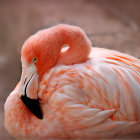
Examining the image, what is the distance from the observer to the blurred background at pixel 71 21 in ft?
12.3

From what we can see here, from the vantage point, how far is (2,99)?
2742 millimetres

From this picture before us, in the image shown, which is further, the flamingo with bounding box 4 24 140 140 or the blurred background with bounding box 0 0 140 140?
the blurred background with bounding box 0 0 140 140

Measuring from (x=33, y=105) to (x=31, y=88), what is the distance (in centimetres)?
12

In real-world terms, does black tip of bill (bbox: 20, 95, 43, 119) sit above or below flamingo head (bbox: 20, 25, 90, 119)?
below

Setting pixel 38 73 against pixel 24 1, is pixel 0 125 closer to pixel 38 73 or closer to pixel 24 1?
pixel 38 73

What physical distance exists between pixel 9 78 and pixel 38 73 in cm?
123

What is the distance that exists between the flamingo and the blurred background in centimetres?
123

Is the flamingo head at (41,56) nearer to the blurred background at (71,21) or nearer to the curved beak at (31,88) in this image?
the curved beak at (31,88)

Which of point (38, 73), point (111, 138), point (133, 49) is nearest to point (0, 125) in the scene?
point (38, 73)

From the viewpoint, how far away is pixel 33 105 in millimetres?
1952

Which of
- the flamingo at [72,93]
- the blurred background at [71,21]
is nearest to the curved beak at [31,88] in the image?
the flamingo at [72,93]

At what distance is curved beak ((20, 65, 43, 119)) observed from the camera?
1930 millimetres

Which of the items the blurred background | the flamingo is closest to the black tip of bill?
the flamingo

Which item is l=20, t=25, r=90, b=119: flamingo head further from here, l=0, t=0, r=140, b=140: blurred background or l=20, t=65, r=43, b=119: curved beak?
l=0, t=0, r=140, b=140: blurred background
